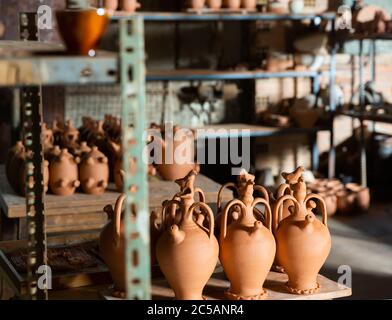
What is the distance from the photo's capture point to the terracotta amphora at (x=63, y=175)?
404cm

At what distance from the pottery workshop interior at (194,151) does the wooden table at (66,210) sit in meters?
0.01

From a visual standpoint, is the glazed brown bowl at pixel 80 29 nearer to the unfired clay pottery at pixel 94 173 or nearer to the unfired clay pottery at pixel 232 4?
the unfired clay pottery at pixel 94 173

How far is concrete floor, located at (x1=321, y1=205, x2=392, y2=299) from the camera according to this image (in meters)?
4.41

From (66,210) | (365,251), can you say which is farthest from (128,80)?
(365,251)

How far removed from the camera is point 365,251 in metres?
5.13

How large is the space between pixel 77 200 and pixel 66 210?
10 centimetres

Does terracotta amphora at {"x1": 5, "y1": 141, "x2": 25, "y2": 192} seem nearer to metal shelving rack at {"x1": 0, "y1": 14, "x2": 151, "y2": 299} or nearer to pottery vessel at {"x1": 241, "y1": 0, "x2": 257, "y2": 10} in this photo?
metal shelving rack at {"x1": 0, "y1": 14, "x2": 151, "y2": 299}

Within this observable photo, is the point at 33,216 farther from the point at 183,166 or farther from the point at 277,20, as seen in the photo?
the point at 277,20

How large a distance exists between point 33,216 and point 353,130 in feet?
17.7

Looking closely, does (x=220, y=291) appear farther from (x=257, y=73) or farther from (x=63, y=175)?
(x=257, y=73)

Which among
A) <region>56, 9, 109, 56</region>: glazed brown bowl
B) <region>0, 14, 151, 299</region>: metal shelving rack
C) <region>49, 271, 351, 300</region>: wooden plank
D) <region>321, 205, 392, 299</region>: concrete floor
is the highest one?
<region>56, 9, 109, 56</region>: glazed brown bowl

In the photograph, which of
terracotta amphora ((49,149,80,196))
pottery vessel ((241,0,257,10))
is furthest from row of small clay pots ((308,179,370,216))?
terracotta amphora ((49,149,80,196))

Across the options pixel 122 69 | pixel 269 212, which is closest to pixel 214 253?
pixel 269 212

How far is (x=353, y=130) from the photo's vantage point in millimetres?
7309
